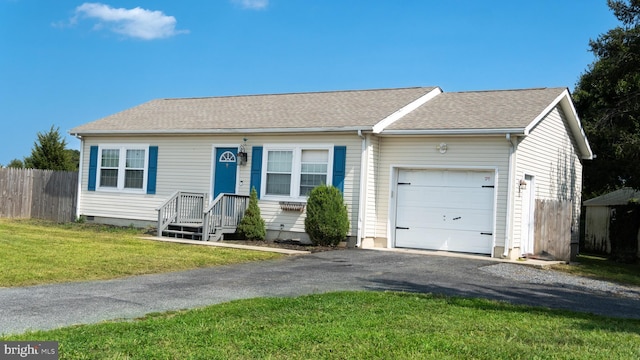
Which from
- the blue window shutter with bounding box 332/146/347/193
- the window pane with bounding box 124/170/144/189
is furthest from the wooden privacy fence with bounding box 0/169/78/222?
the blue window shutter with bounding box 332/146/347/193

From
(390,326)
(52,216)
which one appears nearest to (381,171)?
(390,326)

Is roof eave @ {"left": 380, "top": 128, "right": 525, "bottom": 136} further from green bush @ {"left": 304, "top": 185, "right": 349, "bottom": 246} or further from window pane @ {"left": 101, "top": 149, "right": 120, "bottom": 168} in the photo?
window pane @ {"left": 101, "top": 149, "right": 120, "bottom": 168}

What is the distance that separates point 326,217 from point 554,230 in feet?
19.6

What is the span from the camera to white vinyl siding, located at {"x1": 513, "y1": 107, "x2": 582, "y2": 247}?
15695 mm

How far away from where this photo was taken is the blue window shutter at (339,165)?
54.4 ft

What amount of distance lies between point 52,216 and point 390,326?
60.6 ft

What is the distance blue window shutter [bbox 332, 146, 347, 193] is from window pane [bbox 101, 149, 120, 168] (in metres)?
7.51

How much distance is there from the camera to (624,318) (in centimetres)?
824

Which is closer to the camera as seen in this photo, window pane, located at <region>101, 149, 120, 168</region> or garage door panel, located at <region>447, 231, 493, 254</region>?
garage door panel, located at <region>447, 231, 493, 254</region>

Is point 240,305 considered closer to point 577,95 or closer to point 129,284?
point 129,284

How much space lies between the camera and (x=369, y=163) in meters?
16.4

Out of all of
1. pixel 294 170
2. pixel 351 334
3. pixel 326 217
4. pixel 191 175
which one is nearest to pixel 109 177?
pixel 191 175

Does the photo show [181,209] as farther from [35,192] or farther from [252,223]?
[35,192]

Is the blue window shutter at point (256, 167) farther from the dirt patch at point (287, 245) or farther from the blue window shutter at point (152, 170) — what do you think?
the blue window shutter at point (152, 170)
